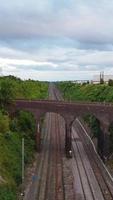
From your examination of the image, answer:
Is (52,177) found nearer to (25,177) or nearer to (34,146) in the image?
(25,177)

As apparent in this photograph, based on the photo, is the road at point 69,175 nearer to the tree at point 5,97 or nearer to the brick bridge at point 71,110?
the brick bridge at point 71,110

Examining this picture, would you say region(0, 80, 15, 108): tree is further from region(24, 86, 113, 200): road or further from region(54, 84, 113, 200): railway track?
region(54, 84, 113, 200): railway track

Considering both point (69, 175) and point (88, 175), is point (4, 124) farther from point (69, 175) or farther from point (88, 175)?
point (88, 175)

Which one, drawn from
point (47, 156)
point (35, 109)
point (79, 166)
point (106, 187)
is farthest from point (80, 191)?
point (35, 109)

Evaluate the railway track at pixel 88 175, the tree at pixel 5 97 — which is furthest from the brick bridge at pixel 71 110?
the railway track at pixel 88 175

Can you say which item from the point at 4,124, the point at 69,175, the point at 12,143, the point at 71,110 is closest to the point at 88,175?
the point at 69,175
